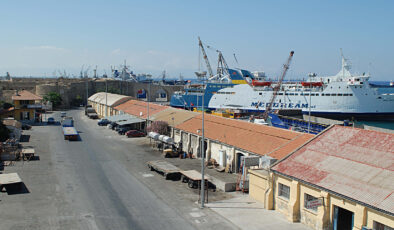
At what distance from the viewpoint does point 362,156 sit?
19672 millimetres

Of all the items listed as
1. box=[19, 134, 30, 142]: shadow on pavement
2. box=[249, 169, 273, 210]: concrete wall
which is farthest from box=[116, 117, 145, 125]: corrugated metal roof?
box=[249, 169, 273, 210]: concrete wall

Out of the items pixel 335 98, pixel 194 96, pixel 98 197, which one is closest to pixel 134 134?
pixel 98 197

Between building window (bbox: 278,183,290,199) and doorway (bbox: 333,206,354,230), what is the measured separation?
3332 millimetres

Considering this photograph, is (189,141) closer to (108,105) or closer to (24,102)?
(24,102)

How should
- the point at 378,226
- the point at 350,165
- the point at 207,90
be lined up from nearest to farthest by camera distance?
the point at 378,226 < the point at 350,165 < the point at 207,90

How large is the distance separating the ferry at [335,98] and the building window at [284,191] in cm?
5571

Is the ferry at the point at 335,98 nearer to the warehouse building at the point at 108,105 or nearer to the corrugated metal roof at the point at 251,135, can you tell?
the warehouse building at the point at 108,105

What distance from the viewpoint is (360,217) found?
16406 mm

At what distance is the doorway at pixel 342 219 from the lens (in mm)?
18047

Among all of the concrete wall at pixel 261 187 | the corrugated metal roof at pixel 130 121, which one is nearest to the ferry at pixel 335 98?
the corrugated metal roof at pixel 130 121

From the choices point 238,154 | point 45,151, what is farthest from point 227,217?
point 45,151

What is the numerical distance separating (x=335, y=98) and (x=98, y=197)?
223ft

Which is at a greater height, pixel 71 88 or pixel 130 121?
pixel 71 88

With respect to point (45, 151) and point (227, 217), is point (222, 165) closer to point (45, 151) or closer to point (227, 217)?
point (227, 217)
